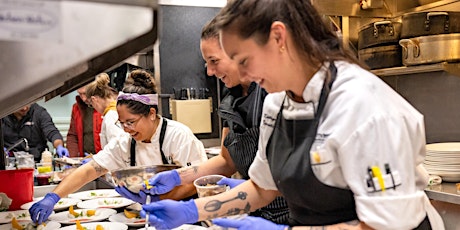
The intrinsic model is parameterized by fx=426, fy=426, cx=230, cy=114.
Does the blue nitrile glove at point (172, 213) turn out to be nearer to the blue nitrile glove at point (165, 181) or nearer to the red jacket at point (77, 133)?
the blue nitrile glove at point (165, 181)

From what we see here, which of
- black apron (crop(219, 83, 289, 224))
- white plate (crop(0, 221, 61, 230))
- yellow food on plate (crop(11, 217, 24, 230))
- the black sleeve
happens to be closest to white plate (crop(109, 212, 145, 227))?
white plate (crop(0, 221, 61, 230))

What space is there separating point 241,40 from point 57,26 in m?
0.67

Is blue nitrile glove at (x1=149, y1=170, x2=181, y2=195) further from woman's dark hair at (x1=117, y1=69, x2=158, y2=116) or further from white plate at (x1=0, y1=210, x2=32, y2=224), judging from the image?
white plate at (x1=0, y1=210, x2=32, y2=224)

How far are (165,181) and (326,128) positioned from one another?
44.8 inches

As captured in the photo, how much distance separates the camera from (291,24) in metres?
1.13

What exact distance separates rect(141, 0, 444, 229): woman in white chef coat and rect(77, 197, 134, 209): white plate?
1136 mm

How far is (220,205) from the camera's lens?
1530 millimetres

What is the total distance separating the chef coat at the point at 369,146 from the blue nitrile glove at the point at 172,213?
57 cm

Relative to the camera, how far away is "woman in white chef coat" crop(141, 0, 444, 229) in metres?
0.99

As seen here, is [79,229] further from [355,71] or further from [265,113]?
[355,71]

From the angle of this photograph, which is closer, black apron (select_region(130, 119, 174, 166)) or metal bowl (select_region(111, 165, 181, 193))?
metal bowl (select_region(111, 165, 181, 193))

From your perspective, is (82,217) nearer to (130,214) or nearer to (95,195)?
(130,214)

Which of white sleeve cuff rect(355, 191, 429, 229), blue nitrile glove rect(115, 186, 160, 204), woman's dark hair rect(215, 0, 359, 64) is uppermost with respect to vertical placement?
woman's dark hair rect(215, 0, 359, 64)

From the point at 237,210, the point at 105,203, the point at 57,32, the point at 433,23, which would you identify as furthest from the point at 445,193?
the point at 57,32
